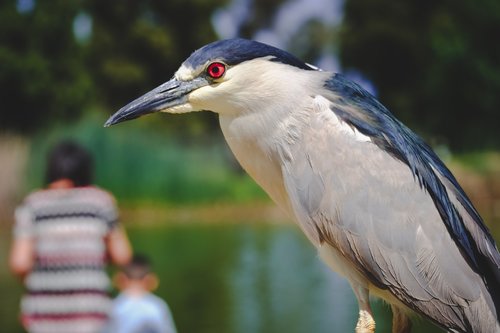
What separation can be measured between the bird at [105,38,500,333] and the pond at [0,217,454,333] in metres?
→ 3.02

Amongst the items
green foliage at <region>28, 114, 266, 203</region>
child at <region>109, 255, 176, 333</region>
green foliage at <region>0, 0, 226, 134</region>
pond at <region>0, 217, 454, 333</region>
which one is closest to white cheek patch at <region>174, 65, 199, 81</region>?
child at <region>109, 255, 176, 333</region>

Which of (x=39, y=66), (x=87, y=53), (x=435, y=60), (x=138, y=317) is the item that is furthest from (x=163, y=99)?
(x=435, y=60)

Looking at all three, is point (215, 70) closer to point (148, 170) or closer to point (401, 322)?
point (401, 322)

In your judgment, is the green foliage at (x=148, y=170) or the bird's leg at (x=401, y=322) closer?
the bird's leg at (x=401, y=322)

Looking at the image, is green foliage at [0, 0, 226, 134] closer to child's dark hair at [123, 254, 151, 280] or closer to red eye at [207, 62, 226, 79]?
child's dark hair at [123, 254, 151, 280]

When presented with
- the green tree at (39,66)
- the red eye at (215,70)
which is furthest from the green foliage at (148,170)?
the red eye at (215,70)

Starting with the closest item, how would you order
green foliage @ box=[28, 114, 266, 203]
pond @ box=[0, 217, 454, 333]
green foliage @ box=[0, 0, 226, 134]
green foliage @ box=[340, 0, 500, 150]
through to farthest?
pond @ box=[0, 217, 454, 333] → green foliage @ box=[28, 114, 266, 203] → green foliage @ box=[0, 0, 226, 134] → green foliage @ box=[340, 0, 500, 150]

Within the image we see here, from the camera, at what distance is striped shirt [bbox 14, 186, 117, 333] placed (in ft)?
9.11

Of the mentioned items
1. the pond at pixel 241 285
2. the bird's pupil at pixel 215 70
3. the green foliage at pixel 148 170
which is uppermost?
the green foliage at pixel 148 170

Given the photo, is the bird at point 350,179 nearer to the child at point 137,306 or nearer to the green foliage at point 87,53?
the child at point 137,306

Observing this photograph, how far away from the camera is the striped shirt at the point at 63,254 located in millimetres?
2777

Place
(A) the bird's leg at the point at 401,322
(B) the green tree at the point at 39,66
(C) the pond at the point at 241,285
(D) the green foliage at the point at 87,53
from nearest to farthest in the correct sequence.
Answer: (A) the bird's leg at the point at 401,322 → (C) the pond at the point at 241,285 → (B) the green tree at the point at 39,66 → (D) the green foliage at the point at 87,53

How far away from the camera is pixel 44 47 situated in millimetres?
15703

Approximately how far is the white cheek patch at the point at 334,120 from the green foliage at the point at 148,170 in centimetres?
1117
